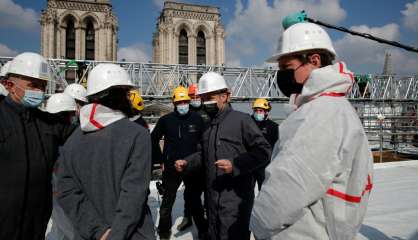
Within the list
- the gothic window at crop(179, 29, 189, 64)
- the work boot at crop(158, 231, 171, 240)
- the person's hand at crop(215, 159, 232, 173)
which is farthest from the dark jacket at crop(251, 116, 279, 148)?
the gothic window at crop(179, 29, 189, 64)

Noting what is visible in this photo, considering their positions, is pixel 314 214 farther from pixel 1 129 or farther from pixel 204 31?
pixel 204 31

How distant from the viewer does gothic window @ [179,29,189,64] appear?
43375mm

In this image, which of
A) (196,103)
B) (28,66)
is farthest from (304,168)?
(196,103)

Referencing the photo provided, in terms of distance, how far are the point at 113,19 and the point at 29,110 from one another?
4197cm

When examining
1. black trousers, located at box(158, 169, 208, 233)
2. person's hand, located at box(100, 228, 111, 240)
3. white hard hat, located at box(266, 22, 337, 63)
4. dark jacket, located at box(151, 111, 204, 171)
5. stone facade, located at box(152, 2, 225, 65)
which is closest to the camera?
white hard hat, located at box(266, 22, 337, 63)

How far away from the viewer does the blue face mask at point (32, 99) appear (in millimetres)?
2154

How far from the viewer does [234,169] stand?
96.3 inches

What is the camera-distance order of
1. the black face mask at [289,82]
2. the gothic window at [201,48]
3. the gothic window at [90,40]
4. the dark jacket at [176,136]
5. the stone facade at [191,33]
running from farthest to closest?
the gothic window at [201,48] < the stone facade at [191,33] < the gothic window at [90,40] < the dark jacket at [176,136] < the black face mask at [289,82]

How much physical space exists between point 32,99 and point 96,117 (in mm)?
839

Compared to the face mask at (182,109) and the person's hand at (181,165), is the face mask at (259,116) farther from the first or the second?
the person's hand at (181,165)

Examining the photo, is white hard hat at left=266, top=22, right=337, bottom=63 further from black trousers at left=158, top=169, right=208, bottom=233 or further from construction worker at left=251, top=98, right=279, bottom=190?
construction worker at left=251, top=98, right=279, bottom=190

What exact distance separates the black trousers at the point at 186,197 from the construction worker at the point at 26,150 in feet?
5.43

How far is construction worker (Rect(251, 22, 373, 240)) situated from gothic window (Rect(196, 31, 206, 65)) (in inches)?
1732

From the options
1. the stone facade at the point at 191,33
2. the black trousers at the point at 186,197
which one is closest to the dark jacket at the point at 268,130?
the black trousers at the point at 186,197
